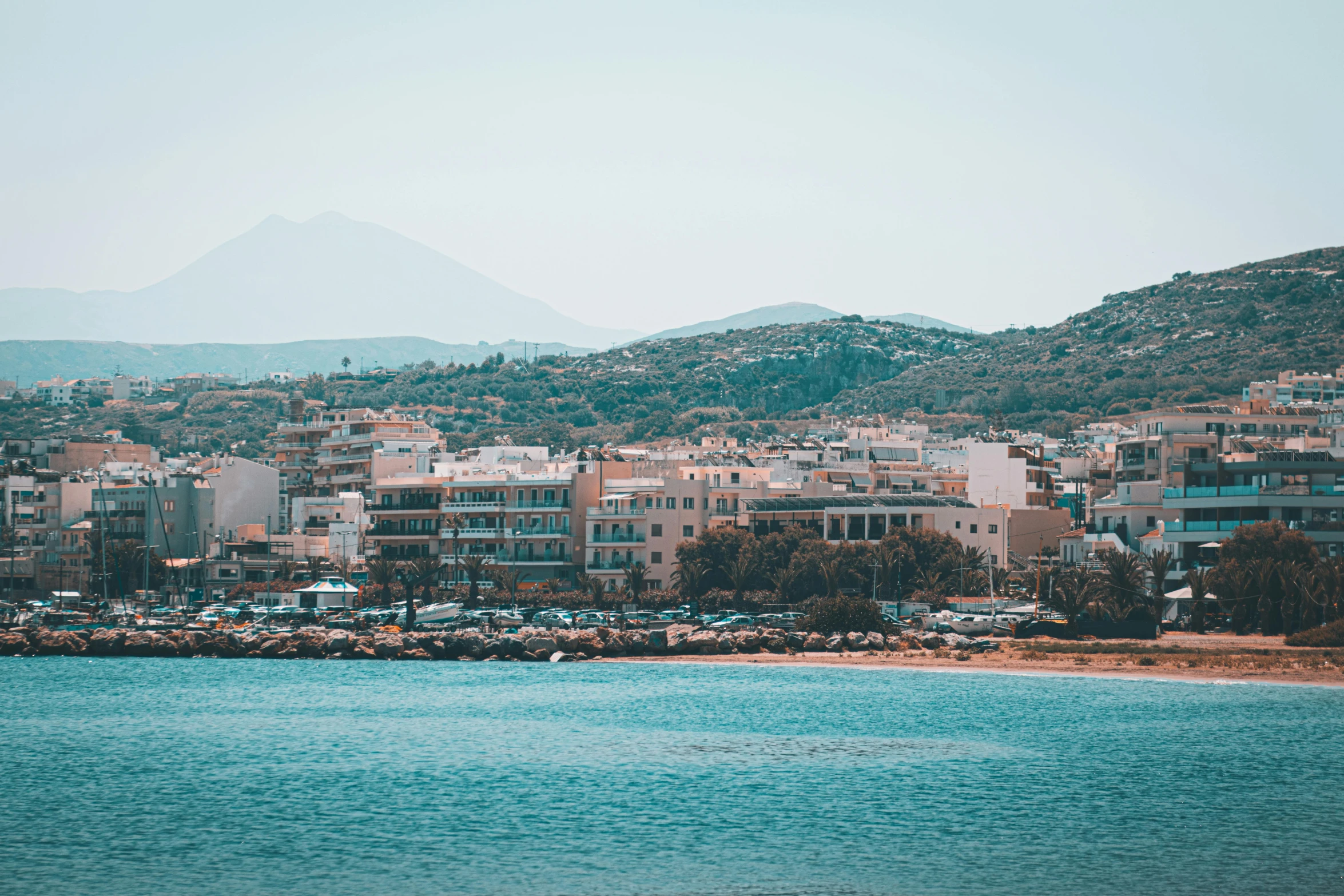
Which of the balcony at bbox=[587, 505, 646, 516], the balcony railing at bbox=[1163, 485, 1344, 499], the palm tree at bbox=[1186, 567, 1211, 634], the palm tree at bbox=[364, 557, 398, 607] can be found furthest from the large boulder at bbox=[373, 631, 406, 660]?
the balcony railing at bbox=[1163, 485, 1344, 499]

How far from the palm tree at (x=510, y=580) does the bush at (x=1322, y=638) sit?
47593 mm

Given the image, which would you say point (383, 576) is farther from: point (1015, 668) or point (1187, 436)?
point (1187, 436)

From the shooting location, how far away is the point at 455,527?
352ft

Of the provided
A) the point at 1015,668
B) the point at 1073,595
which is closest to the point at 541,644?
the point at 1015,668

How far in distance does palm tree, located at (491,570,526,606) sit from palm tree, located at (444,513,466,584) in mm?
2891

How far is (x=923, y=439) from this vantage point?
17125cm

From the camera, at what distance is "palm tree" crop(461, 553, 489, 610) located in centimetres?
10056

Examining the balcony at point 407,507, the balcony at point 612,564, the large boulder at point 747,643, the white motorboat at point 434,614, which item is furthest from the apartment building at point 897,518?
the balcony at point 407,507

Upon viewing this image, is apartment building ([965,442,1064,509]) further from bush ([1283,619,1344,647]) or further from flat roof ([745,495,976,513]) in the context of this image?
bush ([1283,619,1344,647])

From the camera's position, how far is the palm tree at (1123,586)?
256ft

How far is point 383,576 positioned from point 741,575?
1009 inches

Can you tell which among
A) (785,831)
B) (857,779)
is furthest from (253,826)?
(857,779)

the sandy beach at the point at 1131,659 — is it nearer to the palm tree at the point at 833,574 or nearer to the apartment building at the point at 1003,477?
the palm tree at the point at 833,574

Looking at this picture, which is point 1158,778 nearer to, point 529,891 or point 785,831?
point 785,831
